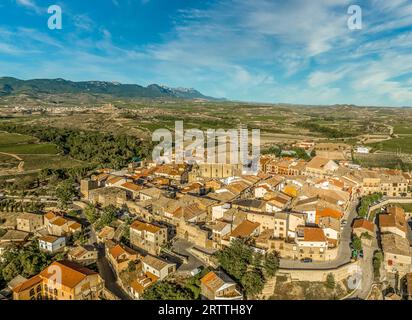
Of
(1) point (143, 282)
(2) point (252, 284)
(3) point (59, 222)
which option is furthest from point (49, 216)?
(2) point (252, 284)

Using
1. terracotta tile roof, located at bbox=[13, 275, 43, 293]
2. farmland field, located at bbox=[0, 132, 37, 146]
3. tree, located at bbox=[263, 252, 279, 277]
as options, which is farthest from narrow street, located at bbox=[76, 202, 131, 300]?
farmland field, located at bbox=[0, 132, 37, 146]

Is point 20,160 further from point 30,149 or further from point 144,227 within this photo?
point 144,227


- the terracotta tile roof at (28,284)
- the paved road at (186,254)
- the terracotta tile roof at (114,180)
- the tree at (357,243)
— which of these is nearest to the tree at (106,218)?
the paved road at (186,254)

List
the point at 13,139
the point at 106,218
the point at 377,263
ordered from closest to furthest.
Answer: the point at 377,263, the point at 106,218, the point at 13,139

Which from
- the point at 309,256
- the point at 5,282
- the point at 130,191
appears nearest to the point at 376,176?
the point at 309,256

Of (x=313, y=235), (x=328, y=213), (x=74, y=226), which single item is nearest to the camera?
(x=313, y=235)

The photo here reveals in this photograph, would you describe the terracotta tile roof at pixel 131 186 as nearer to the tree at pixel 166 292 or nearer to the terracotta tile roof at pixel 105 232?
the terracotta tile roof at pixel 105 232
